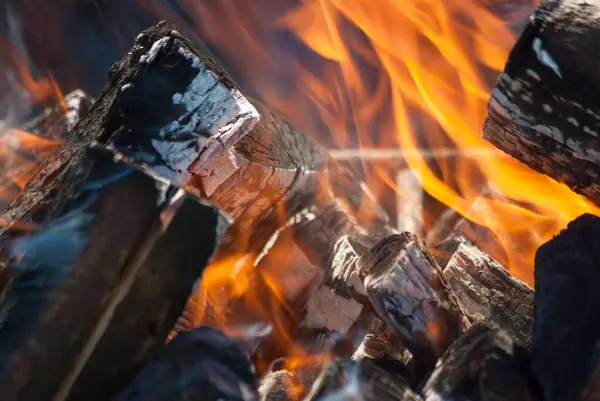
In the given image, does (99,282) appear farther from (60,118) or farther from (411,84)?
(411,84)

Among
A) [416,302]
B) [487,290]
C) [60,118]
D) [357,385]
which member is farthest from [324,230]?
[60,118]

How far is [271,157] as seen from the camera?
176 cm

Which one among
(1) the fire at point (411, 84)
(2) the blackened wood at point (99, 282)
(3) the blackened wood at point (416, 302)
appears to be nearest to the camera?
(2) the blackened wood at point (99, 282)

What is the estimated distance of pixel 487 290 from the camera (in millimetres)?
1555

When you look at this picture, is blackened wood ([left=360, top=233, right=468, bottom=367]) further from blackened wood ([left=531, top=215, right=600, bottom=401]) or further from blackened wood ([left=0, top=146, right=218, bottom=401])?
blackened wood ([left=0, top=146, right=218, bottom=401])

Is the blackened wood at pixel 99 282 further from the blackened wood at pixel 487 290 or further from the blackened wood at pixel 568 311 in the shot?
the blackened wood at pixel 487 290

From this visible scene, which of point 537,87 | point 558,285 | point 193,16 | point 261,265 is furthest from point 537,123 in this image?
point 193,16

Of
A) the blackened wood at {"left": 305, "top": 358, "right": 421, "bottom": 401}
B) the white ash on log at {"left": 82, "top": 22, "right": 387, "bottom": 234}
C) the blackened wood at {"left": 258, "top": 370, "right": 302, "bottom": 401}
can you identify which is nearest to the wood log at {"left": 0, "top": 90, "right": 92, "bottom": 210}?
the white ash on log at {"left": 82, "top": 22, "right": 387, "bottom": 234}

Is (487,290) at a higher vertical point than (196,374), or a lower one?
lower

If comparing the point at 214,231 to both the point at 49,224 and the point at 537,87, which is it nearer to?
the point at 49,224

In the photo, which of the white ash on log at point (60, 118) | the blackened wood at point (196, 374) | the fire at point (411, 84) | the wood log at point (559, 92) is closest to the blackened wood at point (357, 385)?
the blackened wood at point (196, 374)

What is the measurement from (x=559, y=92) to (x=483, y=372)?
1.55 feet

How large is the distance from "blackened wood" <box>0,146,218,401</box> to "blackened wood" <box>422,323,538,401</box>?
43cm

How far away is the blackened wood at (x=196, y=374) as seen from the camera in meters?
0.86
